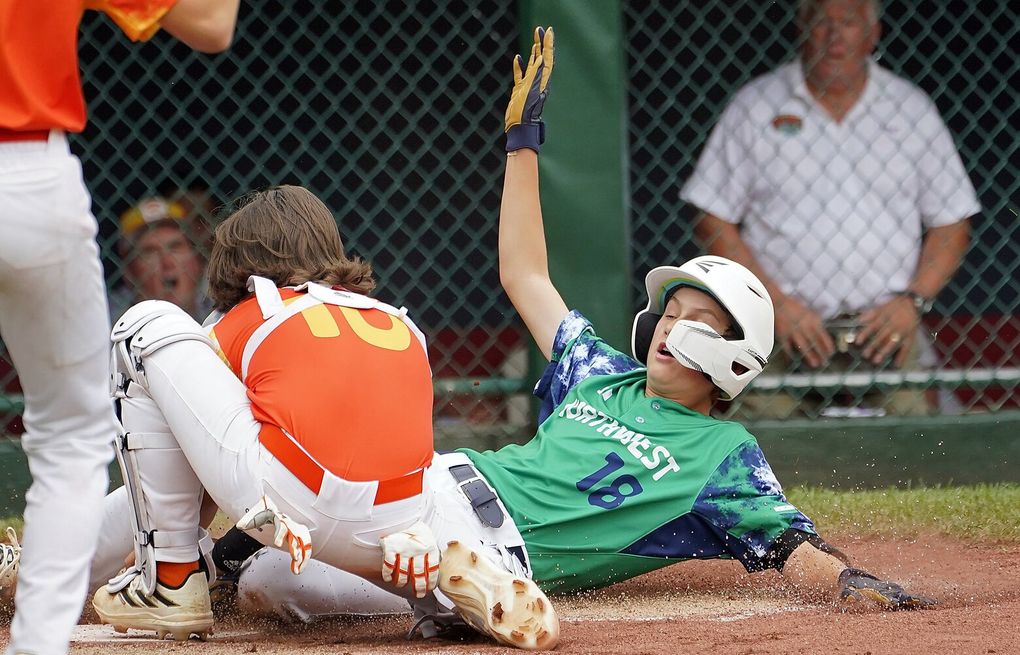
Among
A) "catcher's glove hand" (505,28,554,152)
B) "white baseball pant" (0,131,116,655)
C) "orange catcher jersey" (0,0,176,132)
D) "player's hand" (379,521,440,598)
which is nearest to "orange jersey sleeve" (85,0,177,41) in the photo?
"orange catcher jersey" (0,0,176,132)

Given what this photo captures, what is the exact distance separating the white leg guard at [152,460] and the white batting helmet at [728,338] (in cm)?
109

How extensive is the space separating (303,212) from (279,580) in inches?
30.1

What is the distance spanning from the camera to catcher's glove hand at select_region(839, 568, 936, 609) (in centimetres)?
286

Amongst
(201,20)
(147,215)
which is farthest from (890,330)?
(201,20)

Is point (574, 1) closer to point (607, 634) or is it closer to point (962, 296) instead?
point (962, 296)

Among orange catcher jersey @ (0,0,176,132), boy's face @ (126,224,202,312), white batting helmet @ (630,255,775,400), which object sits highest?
orange catcher jersey @ (0,0,176,132)

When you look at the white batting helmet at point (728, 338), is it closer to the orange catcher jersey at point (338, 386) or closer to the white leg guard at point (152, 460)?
the orange catcher jersey at point (338, 386)

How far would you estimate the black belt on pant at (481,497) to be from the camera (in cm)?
302

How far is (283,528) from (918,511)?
2.44 metres

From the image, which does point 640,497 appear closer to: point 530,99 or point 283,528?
point 283,528

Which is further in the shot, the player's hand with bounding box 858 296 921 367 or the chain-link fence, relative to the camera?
the chain-link fence

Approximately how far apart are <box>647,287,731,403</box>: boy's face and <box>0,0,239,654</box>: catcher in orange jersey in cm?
144

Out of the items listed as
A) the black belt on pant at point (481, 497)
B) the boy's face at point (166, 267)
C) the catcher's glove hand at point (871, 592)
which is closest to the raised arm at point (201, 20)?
the black belt on pant at point (481, 497)

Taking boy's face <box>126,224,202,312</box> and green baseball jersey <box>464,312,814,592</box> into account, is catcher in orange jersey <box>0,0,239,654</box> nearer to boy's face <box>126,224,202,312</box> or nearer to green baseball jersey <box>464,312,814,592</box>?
green baseball jersey <box>464,312,814,592</box>
